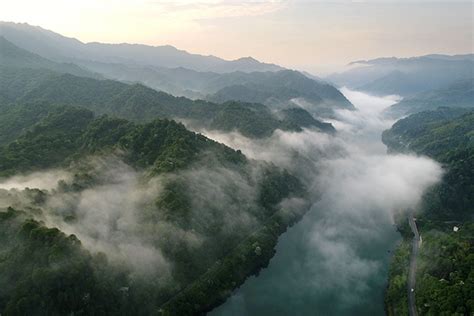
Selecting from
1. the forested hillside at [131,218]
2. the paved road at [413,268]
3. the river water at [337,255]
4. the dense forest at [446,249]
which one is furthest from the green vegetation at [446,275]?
the forested hillside at [131,218]

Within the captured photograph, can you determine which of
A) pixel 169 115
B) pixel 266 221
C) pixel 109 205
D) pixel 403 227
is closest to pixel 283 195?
pixel 266 221

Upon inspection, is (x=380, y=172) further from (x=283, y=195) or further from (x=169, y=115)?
(x=169, y=115)

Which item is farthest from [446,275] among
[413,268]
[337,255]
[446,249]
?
[337,255]

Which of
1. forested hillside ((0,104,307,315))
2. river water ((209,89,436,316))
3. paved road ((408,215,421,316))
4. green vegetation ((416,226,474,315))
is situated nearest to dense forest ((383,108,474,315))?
green vegetation ((416,226,474,315))

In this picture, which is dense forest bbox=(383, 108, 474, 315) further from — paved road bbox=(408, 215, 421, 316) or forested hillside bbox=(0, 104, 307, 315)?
forested hillside bbox=(0, 104, 307, 315)

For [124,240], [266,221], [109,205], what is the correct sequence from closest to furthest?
[124,240] < [109,205] < [266,221]
